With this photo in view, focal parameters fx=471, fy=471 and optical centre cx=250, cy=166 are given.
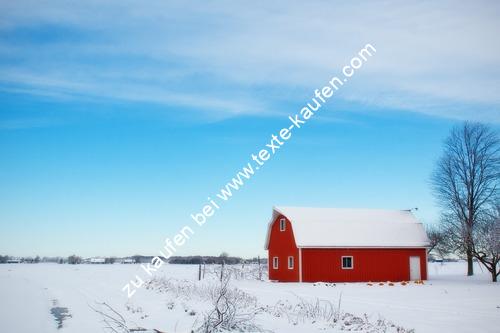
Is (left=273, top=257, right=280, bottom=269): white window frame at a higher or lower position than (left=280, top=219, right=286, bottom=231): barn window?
lower

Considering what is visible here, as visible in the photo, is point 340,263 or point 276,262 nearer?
point 340,263

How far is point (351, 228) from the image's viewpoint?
119 ft

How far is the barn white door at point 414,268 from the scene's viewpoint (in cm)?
3600

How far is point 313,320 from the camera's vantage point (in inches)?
518

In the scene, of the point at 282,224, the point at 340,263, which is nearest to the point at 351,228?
the point at 340,263

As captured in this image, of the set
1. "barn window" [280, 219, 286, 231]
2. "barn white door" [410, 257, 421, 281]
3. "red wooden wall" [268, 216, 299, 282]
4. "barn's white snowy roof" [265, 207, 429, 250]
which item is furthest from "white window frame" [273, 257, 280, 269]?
"barn white door" [410, 257, 421, 281]

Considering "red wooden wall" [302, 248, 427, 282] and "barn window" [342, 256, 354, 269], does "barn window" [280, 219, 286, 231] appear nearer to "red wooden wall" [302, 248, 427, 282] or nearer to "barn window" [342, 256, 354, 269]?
"red wooden wall" [302, 248, 427, 282]

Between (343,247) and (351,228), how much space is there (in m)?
2.43

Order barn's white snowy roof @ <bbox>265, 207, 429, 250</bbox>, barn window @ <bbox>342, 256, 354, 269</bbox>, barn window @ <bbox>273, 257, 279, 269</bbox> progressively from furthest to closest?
barn window @ <bbox>273, 257, 279, 269</bbox> → barn's white snowy roof @ <bbox>265, 207, 429, 250</bbox> → barn window @ <bbox>342, 256, 354, 269</bbox>

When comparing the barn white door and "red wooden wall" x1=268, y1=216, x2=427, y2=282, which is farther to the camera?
the barn white door

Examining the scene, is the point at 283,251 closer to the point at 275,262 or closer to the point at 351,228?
the point at 275,262

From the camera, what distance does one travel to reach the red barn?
33.8 m

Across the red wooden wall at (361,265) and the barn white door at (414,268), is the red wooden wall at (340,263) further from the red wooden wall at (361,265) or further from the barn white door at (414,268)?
the barn white door at (414,268)

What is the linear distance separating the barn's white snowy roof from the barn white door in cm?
118
